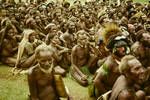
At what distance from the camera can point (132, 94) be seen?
3637 millimetres

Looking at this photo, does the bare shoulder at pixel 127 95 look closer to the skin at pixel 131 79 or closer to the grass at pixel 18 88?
the skin at pixel 131 79

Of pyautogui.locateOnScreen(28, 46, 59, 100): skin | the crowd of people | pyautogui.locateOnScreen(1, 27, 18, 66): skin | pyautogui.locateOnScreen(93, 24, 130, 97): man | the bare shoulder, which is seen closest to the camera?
the bare shoulder

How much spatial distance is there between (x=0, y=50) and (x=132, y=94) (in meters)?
5.11

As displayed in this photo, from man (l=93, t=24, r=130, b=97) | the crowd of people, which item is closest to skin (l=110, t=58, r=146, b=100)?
the crowd of people

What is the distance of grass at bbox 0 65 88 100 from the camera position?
6.18 metres

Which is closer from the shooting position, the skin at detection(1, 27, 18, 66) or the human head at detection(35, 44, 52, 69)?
the human head at detection(35, 44, 52, 69)

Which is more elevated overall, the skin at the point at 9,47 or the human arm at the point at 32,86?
the human arm at the point at 32,86

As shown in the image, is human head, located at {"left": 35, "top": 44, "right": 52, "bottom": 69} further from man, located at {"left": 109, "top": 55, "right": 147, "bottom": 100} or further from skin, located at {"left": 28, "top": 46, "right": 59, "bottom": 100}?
man, located at {"left": 109, "top": 55, "right": 147, "bottom": 100}

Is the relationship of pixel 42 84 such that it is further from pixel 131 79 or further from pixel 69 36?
pixel 69 36

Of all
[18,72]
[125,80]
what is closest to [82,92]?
[18,72]

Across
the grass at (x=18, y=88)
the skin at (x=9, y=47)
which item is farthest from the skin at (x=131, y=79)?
the skin at (x=9, y=47)

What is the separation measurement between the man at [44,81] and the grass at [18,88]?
42.2 inches

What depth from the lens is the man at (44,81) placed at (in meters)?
4.71

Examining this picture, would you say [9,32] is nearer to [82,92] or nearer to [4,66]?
[4,66]
